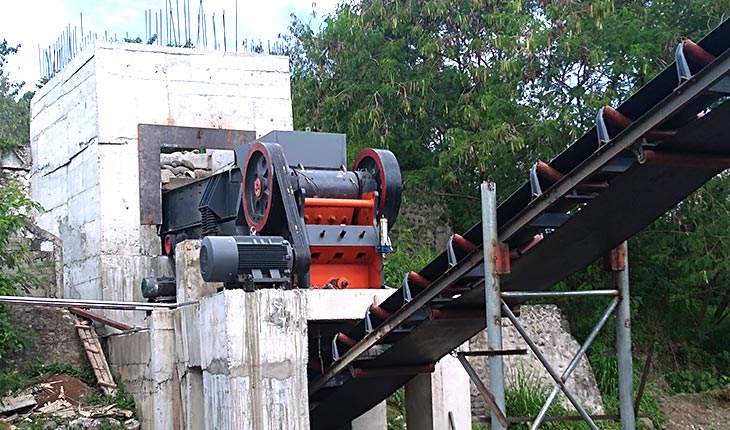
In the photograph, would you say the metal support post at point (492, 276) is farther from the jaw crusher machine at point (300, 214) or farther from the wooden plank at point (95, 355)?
the wooden plank at point (95, 355)

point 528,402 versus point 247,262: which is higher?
point 247,262

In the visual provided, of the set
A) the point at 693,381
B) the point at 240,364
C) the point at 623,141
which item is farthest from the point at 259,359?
the point at 693,381

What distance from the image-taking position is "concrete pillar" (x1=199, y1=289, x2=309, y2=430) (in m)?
8.40

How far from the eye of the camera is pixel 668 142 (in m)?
5.96

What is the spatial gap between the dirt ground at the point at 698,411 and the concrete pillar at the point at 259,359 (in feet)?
24.4

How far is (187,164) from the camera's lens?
12.8 metres

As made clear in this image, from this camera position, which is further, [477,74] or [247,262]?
[477,74]

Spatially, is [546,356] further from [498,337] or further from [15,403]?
[498,337]

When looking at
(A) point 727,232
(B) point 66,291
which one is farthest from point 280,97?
(A) point 727,232

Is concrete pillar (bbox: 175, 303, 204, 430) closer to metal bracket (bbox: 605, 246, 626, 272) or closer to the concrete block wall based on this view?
the concrete block wall

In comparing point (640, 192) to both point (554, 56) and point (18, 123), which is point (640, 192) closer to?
point (554, 56)

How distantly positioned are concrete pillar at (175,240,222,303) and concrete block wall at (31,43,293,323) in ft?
6.44

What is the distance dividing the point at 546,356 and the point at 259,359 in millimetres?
6368

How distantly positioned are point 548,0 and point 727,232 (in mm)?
4403
